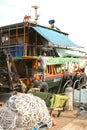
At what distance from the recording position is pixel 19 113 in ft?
25.1

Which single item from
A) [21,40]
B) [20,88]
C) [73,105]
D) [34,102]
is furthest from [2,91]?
[21,40]

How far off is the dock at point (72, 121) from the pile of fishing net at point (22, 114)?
663 mm

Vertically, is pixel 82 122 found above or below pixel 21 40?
below


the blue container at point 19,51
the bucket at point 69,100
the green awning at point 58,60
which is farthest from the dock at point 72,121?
the blue container at point 19,51

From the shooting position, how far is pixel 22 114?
300 inches

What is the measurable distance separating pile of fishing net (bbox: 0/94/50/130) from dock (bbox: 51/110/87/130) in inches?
26.1

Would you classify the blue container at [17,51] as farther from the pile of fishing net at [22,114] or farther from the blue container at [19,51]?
the pile of fishing net at [22,114]

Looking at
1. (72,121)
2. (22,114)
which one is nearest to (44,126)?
(22,114)

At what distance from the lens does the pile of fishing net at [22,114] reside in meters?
7.50

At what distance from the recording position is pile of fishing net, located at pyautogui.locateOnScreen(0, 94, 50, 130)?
750 centimetres

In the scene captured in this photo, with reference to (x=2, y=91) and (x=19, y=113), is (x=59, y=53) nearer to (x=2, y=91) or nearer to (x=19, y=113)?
(x=2, y=91)

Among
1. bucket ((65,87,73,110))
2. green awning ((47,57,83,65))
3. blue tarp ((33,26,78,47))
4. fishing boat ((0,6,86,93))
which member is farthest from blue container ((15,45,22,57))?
bucket ((65,87,73,110))

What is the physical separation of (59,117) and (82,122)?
114 centimetres

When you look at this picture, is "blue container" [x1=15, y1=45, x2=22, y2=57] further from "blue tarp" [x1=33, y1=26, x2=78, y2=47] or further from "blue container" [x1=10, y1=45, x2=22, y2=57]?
"blue tarp" [x1=33, y1=26, x2=78, y2=47]
